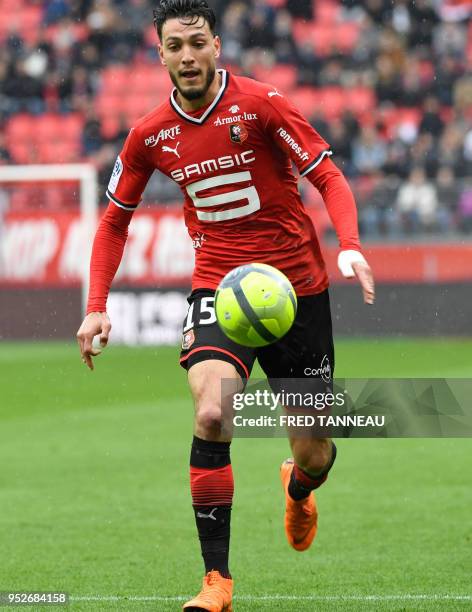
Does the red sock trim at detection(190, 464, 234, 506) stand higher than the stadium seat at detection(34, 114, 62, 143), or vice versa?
the stadium seat at detection(34, 114, 62, 143)

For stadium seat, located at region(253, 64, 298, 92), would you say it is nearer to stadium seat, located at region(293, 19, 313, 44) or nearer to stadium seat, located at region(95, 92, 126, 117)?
stadium seat, located at region(293, 19, 313, 44)

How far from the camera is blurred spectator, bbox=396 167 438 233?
1670 cm

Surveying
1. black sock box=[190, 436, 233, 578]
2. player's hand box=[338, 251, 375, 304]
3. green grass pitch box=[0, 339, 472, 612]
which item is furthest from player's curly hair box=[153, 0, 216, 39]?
green grass pitch box=[0, 339, 472, 612]

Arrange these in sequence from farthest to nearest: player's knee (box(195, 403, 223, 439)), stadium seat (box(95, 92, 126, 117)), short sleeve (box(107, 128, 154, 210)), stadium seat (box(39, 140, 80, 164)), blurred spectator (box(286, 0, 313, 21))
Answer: blurred spectator (box(286, 0, 313, 21)) < stadium seat (box(95, 92, 126, 117)) < stadium seat (box(39, 140, 80, 164)) < short sleeve (box(107, 128, 154, 210)) < player's knee (box(195, 403, 223, 439))

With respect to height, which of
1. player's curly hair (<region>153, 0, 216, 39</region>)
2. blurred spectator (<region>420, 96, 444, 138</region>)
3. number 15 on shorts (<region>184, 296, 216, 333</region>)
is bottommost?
number 15 on shorts (<region>184, 296, 216, 333</region>)

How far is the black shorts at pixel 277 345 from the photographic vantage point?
16.3ft

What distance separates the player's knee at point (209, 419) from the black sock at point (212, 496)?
0.06m

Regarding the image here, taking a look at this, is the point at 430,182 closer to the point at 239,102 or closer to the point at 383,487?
the point at 383,487

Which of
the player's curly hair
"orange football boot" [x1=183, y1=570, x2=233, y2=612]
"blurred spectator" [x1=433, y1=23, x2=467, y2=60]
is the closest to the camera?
"orange football boot" [x1=183, y1=570, x2=233, y2=612]

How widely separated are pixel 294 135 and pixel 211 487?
4.84 feet

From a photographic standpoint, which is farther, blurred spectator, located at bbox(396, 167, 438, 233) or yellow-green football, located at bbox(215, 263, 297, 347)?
blurred spectator, located at bbox(396, 167, 438, 233)

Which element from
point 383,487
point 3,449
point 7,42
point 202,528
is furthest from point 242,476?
point 7,42

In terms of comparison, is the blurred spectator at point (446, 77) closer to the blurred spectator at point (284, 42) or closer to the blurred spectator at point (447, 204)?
the blurred spectator at point (284, 42)

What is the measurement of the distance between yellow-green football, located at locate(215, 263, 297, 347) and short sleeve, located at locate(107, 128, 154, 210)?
0.75m
